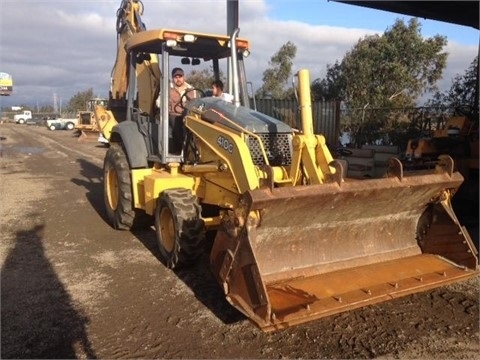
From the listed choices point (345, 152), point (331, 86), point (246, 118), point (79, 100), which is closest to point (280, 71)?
point (331, 86)

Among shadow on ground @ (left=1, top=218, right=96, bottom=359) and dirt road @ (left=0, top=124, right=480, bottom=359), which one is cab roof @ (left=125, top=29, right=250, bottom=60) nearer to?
dirt road @ (left=0, top=124, right=480, bottom=359)

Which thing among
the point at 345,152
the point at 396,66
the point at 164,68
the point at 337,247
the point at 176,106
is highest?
the point at 396,66

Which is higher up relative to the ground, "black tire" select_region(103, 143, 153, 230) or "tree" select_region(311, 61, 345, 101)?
"tree" select_region(311, 61, 345, 101)

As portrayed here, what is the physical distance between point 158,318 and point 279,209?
4.82 ft

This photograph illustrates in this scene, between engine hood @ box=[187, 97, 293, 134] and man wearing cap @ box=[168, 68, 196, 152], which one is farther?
man wearing cap @ box=[168, 68, 196, 152]

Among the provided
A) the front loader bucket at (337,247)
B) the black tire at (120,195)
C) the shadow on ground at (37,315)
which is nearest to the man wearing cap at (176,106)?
the black tire at (120,195)

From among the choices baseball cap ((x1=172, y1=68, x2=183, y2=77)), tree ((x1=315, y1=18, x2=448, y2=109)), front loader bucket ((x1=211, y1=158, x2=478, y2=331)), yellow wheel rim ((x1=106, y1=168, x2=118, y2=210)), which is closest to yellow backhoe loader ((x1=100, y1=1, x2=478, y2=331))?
front loader bucket ((x1=211, y1=158, x2=478, y2=331))

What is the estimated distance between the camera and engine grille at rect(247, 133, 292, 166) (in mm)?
5199

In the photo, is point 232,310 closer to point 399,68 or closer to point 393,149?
point 393,149

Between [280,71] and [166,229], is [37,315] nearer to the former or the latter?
[166,229]

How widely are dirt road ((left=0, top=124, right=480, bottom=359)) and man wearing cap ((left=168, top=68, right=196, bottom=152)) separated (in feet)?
4.87

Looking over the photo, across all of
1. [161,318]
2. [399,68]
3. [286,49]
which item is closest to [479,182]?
[161,318]

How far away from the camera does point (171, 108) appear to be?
6281 millimetres

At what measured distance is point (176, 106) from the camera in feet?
20.7
